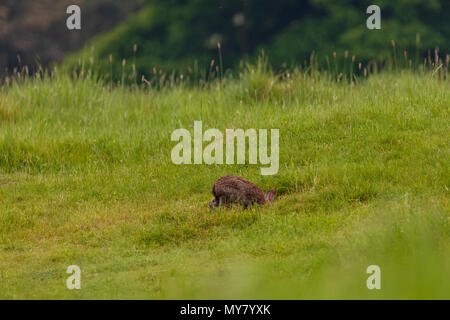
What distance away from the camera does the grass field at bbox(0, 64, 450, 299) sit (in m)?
5.95

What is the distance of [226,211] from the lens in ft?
25.3

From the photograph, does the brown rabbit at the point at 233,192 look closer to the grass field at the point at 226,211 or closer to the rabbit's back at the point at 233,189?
the rabbit's back at the point at 233,189

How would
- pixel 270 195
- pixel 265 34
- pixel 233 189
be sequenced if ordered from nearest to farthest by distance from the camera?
pixel 233 189 < pixel 270 195 < pixel 265 34

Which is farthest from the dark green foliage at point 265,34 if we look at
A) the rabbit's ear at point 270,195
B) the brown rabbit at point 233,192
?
the brown rabbit at point 233,192

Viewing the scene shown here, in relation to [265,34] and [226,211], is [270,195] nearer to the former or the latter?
[226,211]

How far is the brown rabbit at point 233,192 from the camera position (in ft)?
25.1

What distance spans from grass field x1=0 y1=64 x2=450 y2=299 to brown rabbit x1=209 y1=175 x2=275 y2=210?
0.13m

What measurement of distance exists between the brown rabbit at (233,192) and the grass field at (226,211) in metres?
0.13

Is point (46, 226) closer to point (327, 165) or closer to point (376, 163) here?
point (327, 165)

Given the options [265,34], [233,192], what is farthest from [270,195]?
[265,34]

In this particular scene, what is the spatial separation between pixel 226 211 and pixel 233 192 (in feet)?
0.83

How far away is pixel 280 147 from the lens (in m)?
9.59

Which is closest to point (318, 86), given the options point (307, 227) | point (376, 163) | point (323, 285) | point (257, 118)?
point (257, 118)

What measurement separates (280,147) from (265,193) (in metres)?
1.41
